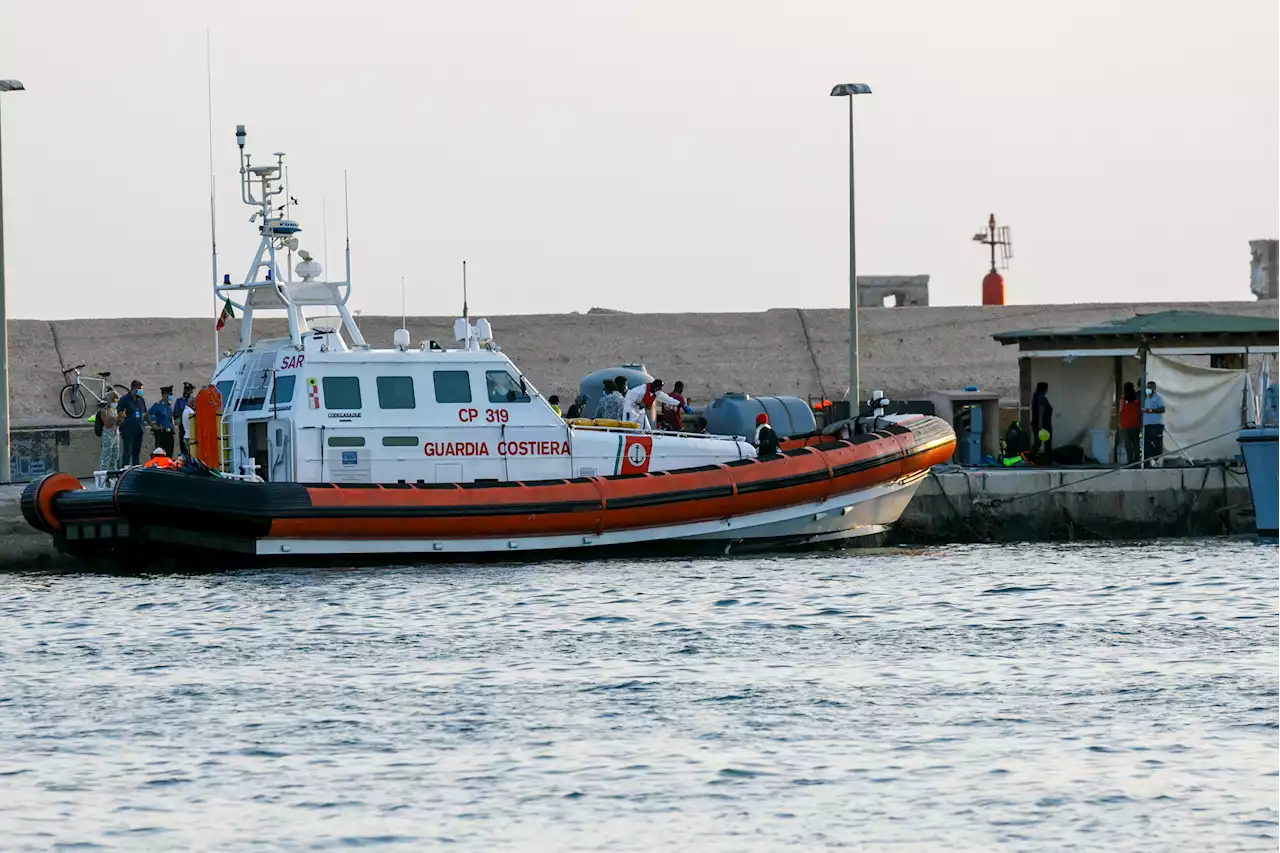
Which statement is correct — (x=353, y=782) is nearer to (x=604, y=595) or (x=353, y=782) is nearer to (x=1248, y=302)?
(x=604, y=595)

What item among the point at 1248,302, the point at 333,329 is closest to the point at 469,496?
the point at 333,329

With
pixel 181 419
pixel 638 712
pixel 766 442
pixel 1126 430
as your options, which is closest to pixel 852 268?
pixel 1126 430

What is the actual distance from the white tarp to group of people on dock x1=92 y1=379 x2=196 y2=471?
11877 millimetres

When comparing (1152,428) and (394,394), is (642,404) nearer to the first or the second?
(394,394)

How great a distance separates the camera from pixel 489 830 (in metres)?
9.68

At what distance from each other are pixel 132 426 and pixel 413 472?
526cm

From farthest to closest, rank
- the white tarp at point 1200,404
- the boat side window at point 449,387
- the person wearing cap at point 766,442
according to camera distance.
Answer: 1. the white tarp at point 1200,404
2. the person wearing cap at point 766,442
3. the boat side window at point 449,387

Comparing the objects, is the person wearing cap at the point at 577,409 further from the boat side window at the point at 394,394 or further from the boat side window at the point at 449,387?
the boat side window at the point at 394,394

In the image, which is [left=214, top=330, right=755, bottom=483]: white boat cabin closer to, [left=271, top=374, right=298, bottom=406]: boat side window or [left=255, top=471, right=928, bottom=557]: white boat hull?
[left=271, top=374, right=298, bottom=406]: boat side window

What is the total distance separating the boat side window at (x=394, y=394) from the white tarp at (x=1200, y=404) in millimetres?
10223

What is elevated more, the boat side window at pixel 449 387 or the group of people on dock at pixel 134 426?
the boat side window at pixel 449 387

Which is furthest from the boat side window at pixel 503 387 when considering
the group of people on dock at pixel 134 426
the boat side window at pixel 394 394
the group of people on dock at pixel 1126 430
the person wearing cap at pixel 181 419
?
→ the group of people on dock at pixel 1126 430

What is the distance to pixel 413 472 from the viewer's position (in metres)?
19.5

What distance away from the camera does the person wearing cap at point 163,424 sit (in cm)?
2330
